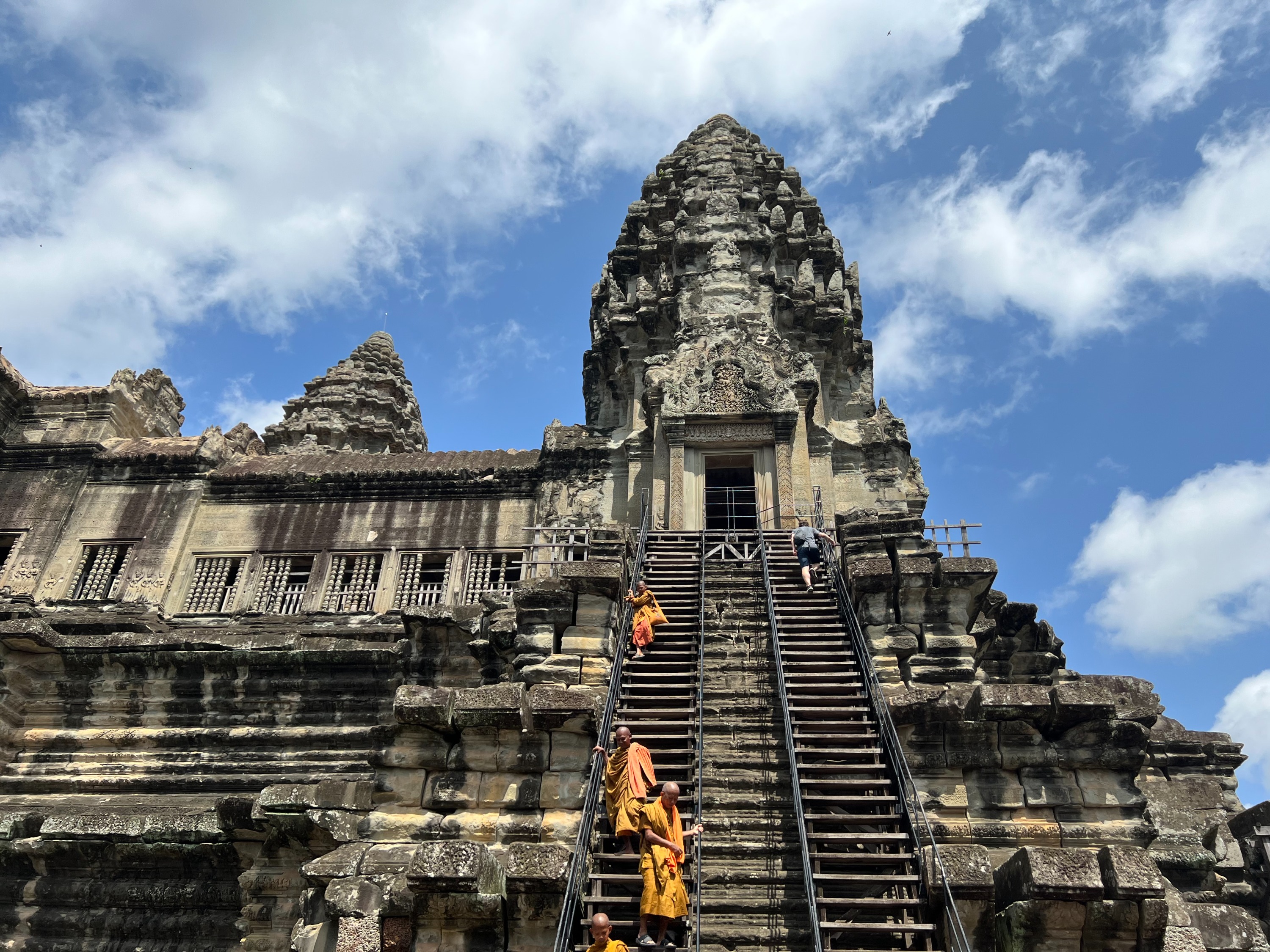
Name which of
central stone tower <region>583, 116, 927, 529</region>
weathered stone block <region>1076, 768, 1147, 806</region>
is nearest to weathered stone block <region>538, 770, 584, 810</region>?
weathered stone block <region>1076, 768, 1147, 806</region>

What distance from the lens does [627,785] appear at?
693 cm

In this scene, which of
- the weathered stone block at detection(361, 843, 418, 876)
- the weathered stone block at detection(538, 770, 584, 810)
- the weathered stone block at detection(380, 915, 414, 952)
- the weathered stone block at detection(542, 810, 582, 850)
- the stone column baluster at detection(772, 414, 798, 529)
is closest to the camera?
the weathered stone block at detection(380, 915, 414, 952)

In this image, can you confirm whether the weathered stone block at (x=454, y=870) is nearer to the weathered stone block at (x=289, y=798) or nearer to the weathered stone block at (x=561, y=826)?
the weathered stone block at (x=561, y=826)

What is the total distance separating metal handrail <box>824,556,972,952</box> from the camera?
20.3 feet

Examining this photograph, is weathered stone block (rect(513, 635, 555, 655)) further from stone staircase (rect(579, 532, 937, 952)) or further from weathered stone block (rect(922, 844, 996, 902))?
weathered stone block (rect(922, 844, 996, 902))

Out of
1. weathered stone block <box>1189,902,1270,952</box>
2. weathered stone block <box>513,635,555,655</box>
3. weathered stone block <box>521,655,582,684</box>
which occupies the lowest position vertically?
weathered stone block <box>1189,902,1270,952</box>

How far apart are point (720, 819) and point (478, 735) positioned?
2.30 metres

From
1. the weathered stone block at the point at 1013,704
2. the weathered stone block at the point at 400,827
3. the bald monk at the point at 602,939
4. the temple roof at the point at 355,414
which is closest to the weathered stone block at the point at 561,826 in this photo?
the weathered stone block at the point at 400,827

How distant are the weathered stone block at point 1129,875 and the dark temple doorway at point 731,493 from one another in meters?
9.36

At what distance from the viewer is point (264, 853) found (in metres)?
9.48

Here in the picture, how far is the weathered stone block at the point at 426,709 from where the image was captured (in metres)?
8.21

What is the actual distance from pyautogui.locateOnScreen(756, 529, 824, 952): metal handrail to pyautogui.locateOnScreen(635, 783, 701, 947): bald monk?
775mm

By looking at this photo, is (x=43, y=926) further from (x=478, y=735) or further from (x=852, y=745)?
(x=852, y=745)

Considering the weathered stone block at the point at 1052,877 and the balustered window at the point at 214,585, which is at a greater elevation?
the balustered window at the point at 214,585
